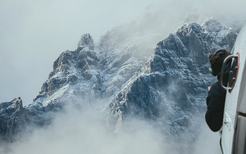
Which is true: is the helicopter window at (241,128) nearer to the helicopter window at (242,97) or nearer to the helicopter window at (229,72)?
the helicopter window at (242,97)

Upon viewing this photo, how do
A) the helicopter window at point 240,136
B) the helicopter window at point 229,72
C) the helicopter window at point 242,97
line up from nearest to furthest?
1. the helicopter window at point 240,136
2. the helicopter window at point 242,97
3. the helicopter window at point 229,72

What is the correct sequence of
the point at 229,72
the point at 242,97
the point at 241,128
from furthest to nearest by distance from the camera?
the point at 229,72 → the point at 242,97 → the point at 241,128

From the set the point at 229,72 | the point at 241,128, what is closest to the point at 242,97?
the point at 241,128

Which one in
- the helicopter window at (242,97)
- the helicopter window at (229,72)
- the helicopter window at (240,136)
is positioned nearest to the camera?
the helicopter window at (240,136)

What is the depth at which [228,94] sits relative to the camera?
7535mm

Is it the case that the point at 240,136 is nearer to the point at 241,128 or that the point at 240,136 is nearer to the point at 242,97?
the point at 241,128

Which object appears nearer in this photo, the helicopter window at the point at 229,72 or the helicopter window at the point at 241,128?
the helicopter window at the point at 241,128

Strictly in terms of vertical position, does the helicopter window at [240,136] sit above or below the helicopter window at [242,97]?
below

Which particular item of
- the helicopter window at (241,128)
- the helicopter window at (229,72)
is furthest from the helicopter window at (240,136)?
the helicopter window at (229,72)

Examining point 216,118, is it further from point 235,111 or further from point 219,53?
point 235,111

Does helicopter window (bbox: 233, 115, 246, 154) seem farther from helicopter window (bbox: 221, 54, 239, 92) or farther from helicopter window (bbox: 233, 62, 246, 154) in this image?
helicopter window (bbox: 221, 54, 239, 92)

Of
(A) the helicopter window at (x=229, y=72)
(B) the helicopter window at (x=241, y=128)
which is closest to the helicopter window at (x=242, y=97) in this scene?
(B) the helicopter window at (x=241, y=128)

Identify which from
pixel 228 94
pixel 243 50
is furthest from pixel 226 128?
pixel 243 50

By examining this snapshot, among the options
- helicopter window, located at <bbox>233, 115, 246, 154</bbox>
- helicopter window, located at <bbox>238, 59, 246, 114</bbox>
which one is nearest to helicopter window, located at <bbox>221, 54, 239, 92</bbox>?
helicopter window, located at <bbox>238, 59, 246, 114</bbox>
